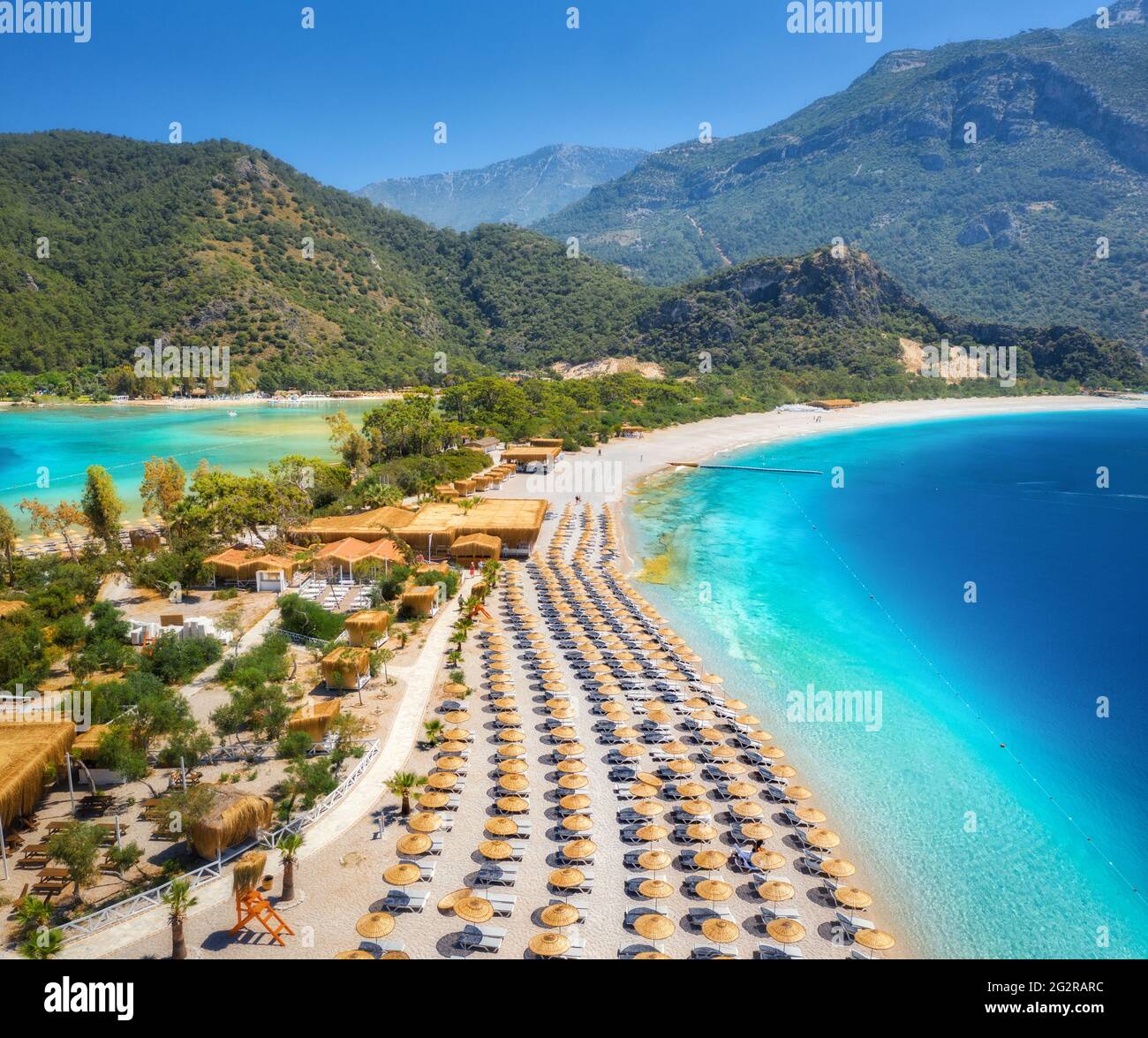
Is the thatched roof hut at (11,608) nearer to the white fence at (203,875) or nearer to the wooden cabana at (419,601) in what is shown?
the wooden cabana at (419,601)

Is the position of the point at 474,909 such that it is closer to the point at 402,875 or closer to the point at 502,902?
the point at 502,902

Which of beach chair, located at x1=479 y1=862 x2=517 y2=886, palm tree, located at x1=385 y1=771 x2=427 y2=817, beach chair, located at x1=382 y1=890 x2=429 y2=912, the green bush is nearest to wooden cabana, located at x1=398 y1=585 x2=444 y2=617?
the green bush

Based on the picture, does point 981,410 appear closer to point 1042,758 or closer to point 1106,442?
point 1106,442

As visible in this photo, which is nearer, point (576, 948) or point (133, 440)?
point (576, 948)

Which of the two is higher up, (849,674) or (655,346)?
(655,346)

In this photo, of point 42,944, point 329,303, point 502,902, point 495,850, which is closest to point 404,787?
point 495,850
